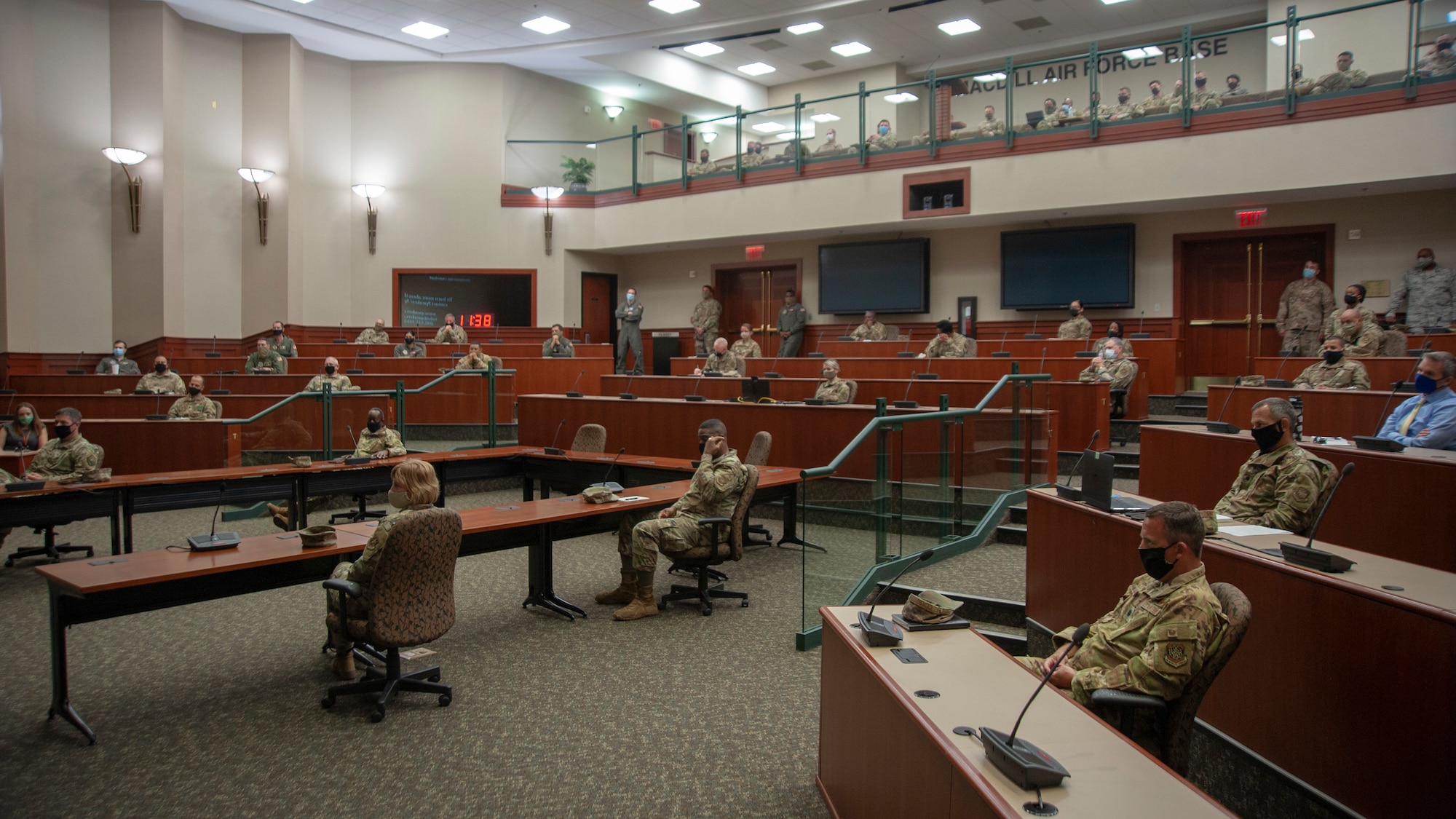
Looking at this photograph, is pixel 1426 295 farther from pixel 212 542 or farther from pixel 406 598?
pixel 212 542

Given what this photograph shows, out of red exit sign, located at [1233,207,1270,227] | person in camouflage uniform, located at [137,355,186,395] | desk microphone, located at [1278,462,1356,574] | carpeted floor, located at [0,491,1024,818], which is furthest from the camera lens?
red exit sign, located at [1233,207,1270,227]

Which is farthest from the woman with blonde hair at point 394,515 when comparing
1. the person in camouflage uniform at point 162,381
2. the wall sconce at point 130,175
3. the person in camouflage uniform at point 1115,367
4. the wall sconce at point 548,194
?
the wall sconce at point 548,194

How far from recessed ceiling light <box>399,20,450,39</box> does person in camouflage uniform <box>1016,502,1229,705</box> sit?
47.2ft

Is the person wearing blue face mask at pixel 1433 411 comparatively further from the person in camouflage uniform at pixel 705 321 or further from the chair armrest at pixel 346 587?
the person in camouflage uniform at pixel 705 321

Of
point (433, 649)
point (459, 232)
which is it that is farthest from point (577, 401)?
point (459, 232)

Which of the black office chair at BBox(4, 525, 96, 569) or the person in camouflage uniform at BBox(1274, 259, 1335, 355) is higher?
the person in camouflage uniform at BBox(1274, 259, 1335, 355)

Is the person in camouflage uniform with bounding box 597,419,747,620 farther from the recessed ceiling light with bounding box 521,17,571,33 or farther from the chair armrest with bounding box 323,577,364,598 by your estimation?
the recessed ceiling light with bounding box 521,17,571,33

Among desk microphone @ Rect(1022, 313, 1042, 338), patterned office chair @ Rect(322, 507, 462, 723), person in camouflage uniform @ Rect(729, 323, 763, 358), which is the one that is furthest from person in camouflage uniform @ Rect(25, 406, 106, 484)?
desk microphone @ Rect(1022, 313, 1042, 338)

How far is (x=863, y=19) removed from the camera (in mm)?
14328

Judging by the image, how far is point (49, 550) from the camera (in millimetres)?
6703

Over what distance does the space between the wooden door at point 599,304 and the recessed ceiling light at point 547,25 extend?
4.31 metres

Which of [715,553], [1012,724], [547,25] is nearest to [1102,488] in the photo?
[1012,724]

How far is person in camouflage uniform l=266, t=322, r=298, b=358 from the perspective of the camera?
43.0 feet

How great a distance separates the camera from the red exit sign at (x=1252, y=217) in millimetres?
11320
